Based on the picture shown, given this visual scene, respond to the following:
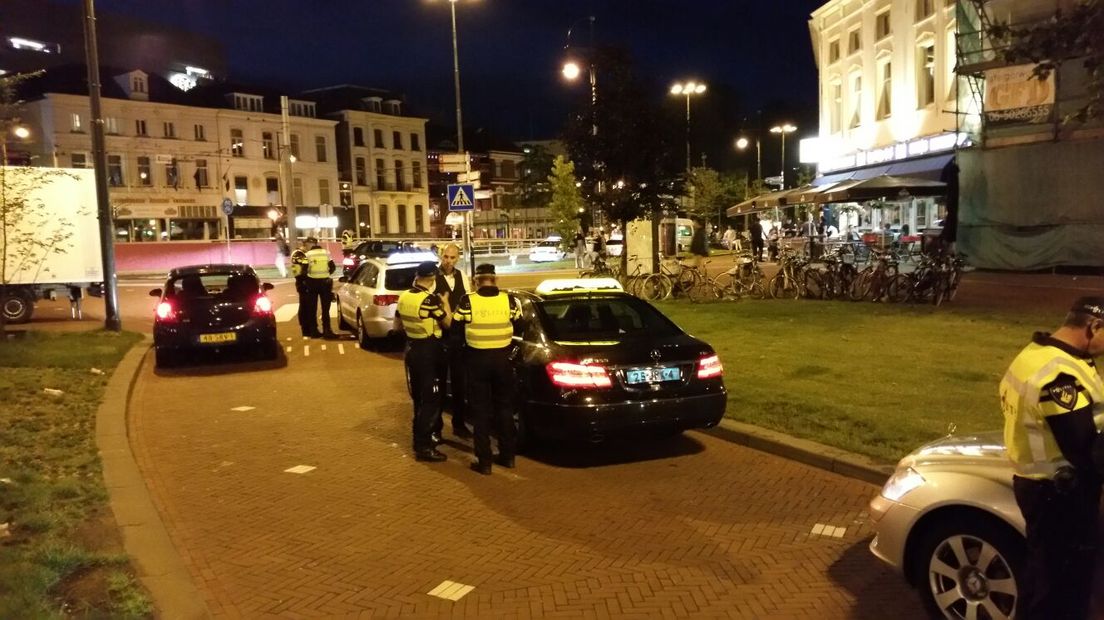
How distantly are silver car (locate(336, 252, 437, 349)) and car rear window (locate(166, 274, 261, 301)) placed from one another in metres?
1.63

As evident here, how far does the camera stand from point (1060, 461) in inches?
130

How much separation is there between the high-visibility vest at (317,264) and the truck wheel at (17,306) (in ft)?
23.8

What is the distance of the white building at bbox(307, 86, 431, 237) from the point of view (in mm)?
65625

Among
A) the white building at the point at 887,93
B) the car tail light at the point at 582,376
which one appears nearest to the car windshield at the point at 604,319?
the car tail light at the point at 582,376

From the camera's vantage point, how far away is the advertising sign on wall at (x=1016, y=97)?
22844 mm

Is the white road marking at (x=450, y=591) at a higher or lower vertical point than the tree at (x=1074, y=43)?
lower

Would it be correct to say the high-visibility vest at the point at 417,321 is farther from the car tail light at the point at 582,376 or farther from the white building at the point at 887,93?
the white building at the point at 887,93

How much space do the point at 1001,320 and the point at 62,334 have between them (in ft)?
50.3

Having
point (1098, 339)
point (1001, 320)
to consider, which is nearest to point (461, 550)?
point (1098, 339)

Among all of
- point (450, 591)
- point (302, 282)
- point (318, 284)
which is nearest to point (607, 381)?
point (450, 591)

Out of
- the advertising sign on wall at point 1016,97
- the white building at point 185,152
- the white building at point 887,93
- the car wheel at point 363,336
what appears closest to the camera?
the car wheel at point 363,336

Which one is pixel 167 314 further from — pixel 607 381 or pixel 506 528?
A: pixel 506 528

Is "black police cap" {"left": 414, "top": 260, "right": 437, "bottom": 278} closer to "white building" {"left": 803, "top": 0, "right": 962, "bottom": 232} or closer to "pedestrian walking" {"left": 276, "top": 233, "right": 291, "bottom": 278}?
"white building" {"left": 803, "top": 0, "right": 962, "bottom": 232}

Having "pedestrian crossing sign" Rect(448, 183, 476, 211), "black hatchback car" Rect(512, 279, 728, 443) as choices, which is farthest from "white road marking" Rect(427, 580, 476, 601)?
"pedestrian crossing sign" Rect(448, 183, 476, 211)
